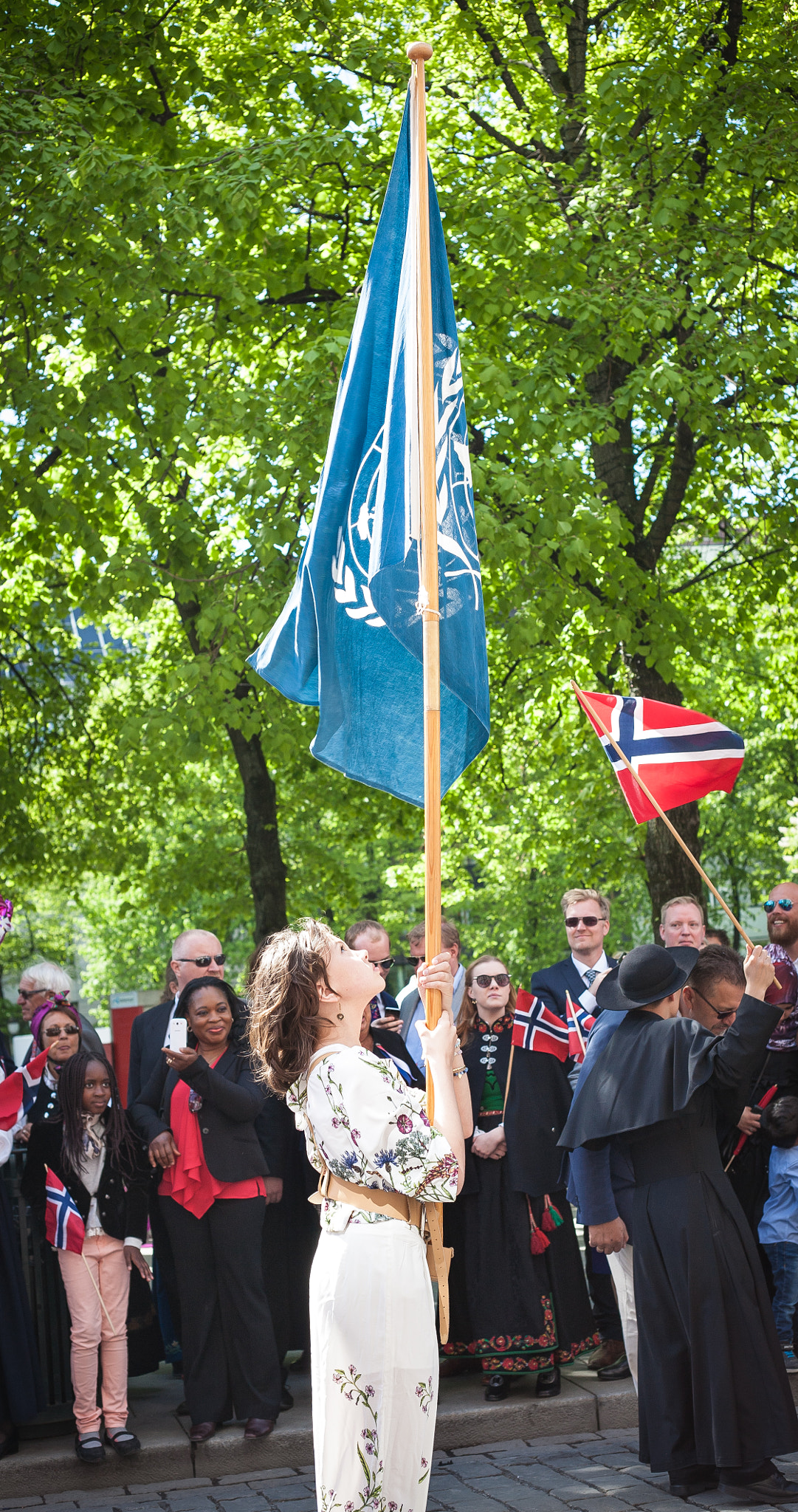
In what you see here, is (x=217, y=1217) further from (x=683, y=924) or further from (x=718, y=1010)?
(x=683, y=924)

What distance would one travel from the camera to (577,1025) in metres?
6.96

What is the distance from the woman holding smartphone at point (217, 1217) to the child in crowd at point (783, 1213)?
228cm

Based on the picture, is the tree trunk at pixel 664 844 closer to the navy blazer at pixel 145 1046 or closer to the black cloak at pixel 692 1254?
the navy blazer at pixel 145 1046

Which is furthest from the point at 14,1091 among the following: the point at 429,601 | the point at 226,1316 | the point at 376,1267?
the point at 429,601

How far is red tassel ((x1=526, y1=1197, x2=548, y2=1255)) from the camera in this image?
22.0 ft

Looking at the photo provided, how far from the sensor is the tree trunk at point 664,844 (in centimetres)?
1131

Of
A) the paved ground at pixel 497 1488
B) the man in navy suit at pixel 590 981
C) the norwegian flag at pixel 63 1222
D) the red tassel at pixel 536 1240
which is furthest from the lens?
the man in navy suit at pixel 590 981

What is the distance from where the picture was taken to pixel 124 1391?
20.2ft

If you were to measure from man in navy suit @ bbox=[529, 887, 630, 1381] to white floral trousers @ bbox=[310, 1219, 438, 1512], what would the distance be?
354cm

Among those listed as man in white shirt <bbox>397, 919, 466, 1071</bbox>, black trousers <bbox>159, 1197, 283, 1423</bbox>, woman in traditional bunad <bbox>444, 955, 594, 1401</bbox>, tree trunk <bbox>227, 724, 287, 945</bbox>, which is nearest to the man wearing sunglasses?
man in white shirt <bbox>397, 919, 466, 1071</bbox>

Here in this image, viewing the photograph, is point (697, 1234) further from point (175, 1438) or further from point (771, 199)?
point (771, 199)

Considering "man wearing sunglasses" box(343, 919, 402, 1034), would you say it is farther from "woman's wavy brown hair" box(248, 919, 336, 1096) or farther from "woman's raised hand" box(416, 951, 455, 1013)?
"woman's raised hand" box(416, 951, 455, 1013)

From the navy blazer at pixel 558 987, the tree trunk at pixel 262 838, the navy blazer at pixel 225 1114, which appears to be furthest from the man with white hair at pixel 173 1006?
the tree trunk at pixel 262 838

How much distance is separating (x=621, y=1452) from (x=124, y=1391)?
2.14 m
